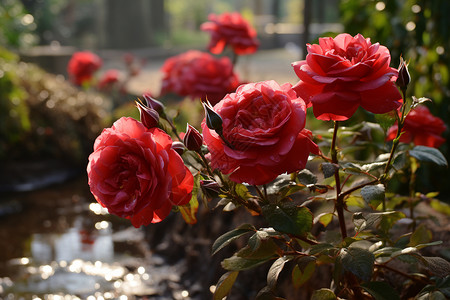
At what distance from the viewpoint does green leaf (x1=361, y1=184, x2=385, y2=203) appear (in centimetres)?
109

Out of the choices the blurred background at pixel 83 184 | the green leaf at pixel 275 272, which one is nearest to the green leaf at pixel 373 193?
the green leaf at pixel 275 272

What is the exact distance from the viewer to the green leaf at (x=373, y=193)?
1094 mm

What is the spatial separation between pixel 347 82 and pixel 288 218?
264 millimetres

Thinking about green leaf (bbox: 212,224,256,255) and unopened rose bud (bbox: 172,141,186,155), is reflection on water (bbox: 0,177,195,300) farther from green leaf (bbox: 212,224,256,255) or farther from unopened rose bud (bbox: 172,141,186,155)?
unopened rose bud (bbox: 172,141,186,155)

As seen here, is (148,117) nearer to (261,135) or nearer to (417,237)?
(261,135)

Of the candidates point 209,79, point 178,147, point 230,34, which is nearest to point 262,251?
point 178,147

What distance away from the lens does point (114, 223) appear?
11.3ft

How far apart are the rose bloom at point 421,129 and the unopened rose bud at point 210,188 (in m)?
0.64

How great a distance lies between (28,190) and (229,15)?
2275 mm

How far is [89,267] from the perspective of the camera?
2781mm

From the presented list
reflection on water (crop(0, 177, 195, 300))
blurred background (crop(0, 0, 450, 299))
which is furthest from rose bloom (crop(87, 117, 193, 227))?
reflection on water (crop(0, 177, 195, 300))

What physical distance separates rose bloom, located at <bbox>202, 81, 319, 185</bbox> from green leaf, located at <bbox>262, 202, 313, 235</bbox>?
0.09 m

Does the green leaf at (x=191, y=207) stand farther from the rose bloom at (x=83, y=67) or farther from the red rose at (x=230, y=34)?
the rose bloom at (x=83, y=67)

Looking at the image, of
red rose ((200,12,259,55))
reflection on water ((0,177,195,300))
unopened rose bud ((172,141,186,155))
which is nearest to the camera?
unopened rose bud ((172,141,186,155))
